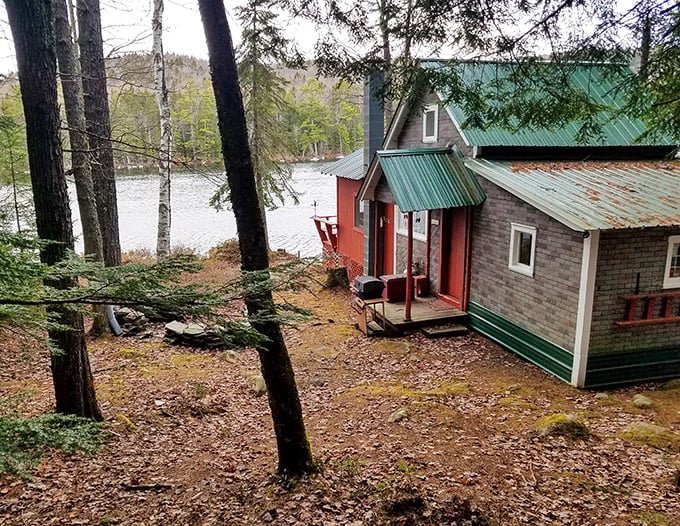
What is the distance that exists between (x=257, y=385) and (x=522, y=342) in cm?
481

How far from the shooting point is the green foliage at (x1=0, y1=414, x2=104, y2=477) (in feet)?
9.00

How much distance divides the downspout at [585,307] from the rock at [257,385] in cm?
493

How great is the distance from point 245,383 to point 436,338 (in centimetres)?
410

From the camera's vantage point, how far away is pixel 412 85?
6.10 metres

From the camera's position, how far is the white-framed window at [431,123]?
475 inches

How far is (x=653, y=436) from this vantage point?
6.05 metres

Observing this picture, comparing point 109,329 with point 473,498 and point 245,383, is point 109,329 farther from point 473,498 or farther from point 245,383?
point 473,498

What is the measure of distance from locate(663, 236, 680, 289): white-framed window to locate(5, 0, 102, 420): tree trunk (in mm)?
8499

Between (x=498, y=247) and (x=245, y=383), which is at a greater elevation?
(x=498, y=247)

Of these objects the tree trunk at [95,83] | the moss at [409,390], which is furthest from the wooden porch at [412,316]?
the tree trunk at [95,83]

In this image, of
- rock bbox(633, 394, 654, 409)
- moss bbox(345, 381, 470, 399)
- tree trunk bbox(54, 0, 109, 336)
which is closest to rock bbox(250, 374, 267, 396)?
moss bbox(345, 381, 470, 399)

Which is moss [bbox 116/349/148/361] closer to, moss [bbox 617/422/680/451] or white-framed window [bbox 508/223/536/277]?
white-framed window [bbox 508/223/536/277]

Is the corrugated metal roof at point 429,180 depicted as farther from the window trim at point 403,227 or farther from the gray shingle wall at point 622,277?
the gray shingle wall at point 622,277

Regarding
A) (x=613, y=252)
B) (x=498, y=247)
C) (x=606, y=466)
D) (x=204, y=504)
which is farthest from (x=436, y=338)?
(x=204, y=504)
